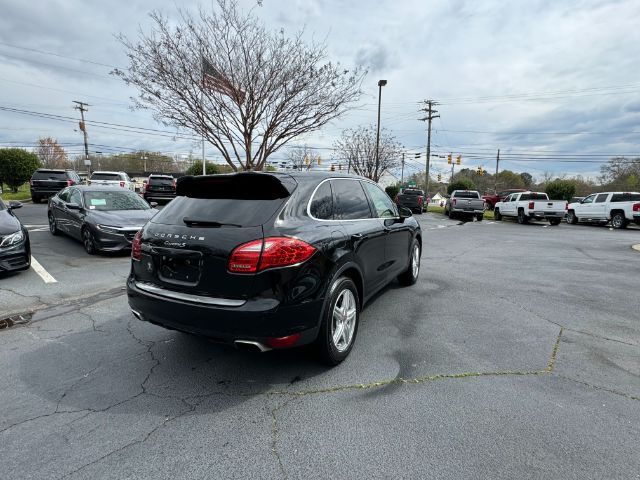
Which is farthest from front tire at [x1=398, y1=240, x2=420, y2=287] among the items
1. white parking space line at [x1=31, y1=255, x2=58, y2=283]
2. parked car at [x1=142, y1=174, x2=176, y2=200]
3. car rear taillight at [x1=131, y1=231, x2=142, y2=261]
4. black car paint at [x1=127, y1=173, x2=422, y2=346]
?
parked car at [x1=142, y1=174, x2=176, y2=200]

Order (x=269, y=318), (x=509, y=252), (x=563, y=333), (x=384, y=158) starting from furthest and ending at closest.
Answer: (x=384, y=158), (x=509, y=252), (x=563, y=333), (x=269, y=318)

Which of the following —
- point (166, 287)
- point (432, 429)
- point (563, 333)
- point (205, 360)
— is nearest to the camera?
point (432, 429)

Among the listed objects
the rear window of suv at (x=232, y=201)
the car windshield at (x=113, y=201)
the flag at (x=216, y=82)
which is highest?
the flag at (x=216, y=82)

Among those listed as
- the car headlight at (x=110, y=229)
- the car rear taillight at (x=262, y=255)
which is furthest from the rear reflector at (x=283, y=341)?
the car headlight at (x=110, y=229)

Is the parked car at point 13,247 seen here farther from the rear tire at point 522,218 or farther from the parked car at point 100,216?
the rear tire at point 522,218

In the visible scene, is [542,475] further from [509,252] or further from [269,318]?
[509,252]

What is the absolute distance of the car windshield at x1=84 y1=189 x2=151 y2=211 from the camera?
28.5 feet

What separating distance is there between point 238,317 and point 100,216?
6.95m

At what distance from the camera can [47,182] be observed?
19359mm

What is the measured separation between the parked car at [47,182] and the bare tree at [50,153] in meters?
65.4

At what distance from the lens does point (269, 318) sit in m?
2.72

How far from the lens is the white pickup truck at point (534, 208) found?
64.2 ft

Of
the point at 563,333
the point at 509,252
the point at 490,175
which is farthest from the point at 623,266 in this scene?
the point at 490,175

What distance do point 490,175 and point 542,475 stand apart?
97202 mm
